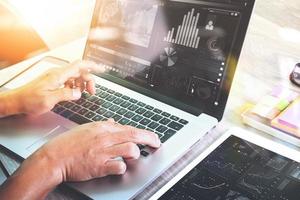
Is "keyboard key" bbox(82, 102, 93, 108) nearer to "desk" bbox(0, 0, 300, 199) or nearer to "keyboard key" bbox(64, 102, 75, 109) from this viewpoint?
"keyboard key" bbox(64, 102, 75, 109)

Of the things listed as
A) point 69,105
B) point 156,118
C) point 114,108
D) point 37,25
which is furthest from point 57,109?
point 37,25

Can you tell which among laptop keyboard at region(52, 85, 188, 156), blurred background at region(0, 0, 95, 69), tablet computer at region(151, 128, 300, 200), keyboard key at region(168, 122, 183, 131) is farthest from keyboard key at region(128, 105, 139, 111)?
blurred background at region(0, 0, 95, 69)

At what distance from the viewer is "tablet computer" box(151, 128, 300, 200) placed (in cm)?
72

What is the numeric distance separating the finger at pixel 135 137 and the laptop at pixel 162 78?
2 centimetres

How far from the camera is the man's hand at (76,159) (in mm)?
739

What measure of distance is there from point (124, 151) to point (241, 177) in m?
0.21

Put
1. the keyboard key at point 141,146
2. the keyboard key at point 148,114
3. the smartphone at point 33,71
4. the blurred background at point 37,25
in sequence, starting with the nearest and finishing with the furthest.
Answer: the keyboard key at point 141,146 < the keyboard key at point 148,114 < the smartphone at point 33,71 < the blurred background at point 37,25

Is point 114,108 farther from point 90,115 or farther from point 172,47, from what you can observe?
point 172,47

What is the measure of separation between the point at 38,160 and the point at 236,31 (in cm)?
47

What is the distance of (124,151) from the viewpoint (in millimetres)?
766

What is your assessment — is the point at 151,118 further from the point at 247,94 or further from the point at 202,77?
the point at 247,94

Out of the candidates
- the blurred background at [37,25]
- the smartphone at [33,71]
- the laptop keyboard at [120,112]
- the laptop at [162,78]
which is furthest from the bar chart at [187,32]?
the blurred background at [37,25]

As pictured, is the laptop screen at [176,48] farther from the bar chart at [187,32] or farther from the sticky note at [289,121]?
the sticky note at [289,121]

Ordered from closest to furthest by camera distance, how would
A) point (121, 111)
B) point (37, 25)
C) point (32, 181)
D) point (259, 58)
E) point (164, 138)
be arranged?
1. point (32, 181)
2. point (164, 138)
3. point (121, 111)
4. point (259, 58)
5. point (37, 25)
